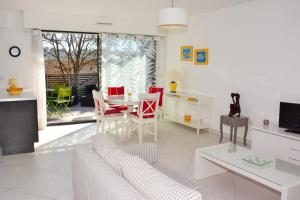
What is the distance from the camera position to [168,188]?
1.51 meters

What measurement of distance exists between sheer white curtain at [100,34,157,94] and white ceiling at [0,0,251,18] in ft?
3.04

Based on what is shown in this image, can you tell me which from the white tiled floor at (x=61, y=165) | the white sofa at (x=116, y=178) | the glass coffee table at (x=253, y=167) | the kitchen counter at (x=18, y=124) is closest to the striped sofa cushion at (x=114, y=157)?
the white sofa at (x=116, y=178)

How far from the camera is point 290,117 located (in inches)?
152

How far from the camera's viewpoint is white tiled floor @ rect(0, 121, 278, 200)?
3029 millimetres

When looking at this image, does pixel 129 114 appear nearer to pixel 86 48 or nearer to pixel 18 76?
pixel 18 76

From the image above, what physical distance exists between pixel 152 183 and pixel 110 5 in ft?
13.6

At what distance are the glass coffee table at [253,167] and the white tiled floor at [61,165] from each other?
0.64ft

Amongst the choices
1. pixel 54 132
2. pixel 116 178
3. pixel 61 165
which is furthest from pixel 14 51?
pixel 116 178

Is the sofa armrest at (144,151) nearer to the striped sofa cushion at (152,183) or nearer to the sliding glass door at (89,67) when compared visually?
the striped sofa cushion at (152,183)

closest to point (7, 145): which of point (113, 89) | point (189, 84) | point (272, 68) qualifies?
point (113, 89)

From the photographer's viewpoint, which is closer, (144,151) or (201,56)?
(144,151)

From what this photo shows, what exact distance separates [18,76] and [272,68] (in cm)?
497

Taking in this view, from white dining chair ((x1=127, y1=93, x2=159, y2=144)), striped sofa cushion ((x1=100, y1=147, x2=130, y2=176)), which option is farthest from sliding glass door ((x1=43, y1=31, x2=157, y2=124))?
striped sofa cushion ((x1=100, y1=147, x2=130, y2=176))

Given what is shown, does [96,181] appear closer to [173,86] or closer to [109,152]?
[109,152]
